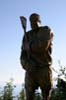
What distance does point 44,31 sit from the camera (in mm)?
6879

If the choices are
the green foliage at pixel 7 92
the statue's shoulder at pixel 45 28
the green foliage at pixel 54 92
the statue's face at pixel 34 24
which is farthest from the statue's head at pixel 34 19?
the green foliage at pixel 7 92

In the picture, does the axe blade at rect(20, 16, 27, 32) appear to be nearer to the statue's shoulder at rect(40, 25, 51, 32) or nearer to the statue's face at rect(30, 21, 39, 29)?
the statue's face at rect(30, 21, 39, 29)

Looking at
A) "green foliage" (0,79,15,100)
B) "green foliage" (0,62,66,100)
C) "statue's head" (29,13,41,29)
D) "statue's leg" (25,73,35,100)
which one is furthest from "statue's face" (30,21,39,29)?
"green foliage" (0,79,15,100)

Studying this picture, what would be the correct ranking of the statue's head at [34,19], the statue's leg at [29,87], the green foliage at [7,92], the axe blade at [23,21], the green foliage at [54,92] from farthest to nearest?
the green foliage at [7,92] → the green foliage at [54,92] → the axe blade at [23,21] → the statue's head at [34,19] → the statue's leg at [29,87]

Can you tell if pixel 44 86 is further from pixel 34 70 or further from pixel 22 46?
pixel 22 46

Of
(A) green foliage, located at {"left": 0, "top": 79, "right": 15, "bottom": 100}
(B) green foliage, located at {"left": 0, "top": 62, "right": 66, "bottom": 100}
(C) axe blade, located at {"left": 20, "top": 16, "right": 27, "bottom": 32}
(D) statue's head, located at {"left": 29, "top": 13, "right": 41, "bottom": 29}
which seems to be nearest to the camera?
(D) statue's head, located at {"left": 29, "top": 13, "right": 41, "bottom": 29}

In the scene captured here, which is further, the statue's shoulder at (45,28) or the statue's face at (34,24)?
the statue's face at (34,24)

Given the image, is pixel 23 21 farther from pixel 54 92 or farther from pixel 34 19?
pixel 54 92

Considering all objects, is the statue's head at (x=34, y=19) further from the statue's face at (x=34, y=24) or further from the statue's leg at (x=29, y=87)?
the statue's leg at (x=29, y=87)

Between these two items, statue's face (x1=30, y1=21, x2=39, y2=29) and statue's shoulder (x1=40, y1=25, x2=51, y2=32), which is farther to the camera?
statue's face (x1=30, y1=21, x2=39, y2=29)

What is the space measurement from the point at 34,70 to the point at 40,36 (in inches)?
24.1

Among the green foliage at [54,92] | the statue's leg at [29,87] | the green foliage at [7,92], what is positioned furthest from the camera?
the green foliage at [7,92]

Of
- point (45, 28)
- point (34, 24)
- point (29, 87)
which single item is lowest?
point (29, 87)

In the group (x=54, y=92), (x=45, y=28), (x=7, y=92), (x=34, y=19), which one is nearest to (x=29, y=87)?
(x=45, y=28)
